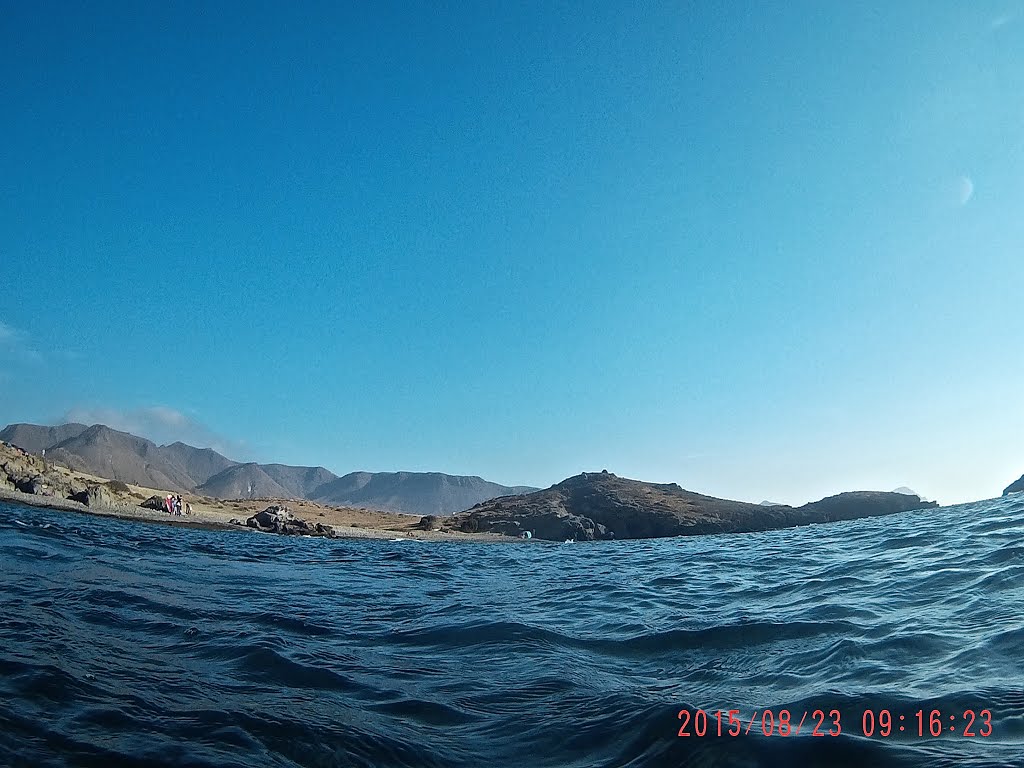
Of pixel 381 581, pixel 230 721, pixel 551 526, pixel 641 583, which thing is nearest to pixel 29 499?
pixel 381 581

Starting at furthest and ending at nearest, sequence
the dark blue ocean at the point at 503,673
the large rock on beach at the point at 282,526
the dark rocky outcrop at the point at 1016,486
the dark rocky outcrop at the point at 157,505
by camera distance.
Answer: the dark rocky outcrop at the point at 1016,486 → the dark rocky outcrop at the point at 157,505 → the large rock on beach at the point at 282,526 → the dark blue ocean at the point at 503,673

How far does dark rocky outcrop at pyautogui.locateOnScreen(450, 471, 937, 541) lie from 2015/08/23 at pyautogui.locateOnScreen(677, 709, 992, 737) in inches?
2753

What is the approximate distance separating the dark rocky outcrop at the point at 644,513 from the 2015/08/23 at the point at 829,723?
6992 cm

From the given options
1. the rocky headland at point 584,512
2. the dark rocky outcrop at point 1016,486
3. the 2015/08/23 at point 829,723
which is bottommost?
the rocky headland at point 584,512

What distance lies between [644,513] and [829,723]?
90.5m

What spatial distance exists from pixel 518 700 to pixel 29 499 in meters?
41.5

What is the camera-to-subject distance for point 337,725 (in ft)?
14.6

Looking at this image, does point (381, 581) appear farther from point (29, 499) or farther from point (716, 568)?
point (29, 499)

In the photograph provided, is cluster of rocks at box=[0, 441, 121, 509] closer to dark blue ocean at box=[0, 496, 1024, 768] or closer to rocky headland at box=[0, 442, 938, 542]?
rocky headland at box=[0, 442, 938, 542]

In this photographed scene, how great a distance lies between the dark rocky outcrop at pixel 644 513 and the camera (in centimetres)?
8181

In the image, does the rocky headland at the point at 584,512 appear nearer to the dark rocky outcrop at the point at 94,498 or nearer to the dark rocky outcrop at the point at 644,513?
the dark rocky outcrop at the point at 644,513

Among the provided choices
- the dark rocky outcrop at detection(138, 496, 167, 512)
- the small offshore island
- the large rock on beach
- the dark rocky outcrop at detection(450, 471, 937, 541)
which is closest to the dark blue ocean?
the large rock on beach

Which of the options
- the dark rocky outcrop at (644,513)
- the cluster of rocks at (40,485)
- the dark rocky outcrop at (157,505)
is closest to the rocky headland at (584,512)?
the dark rocky outcrop at (644,513)
